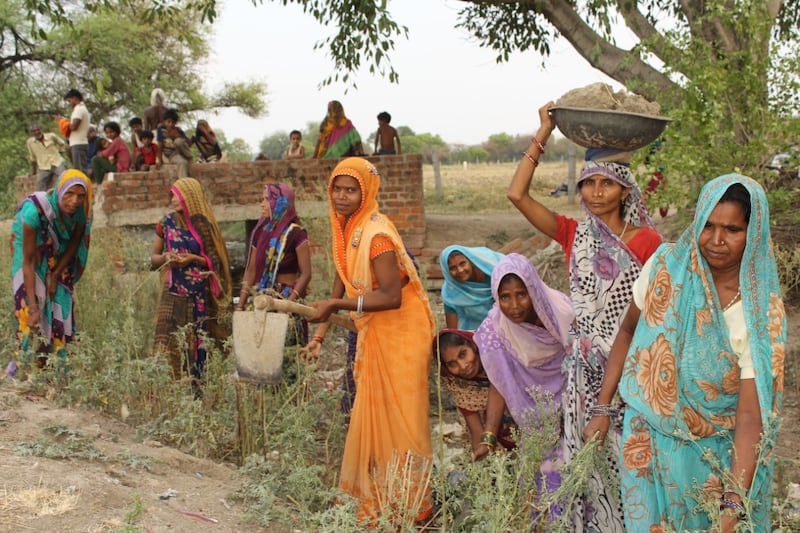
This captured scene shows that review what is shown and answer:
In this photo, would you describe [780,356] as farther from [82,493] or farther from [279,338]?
[82,493]

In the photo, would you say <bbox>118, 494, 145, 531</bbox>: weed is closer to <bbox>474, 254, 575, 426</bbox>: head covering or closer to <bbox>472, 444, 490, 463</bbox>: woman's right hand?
<bbox>472, 444, 490, 463</bbox>: woman's right hand

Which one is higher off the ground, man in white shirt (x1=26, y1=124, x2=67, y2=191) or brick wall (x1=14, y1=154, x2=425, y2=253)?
man in white shirt (x1=26, y1=124, x2=67, y2=191)

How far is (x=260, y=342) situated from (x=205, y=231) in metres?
2.12

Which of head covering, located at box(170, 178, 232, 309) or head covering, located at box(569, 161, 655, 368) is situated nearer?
head covering, located at box(569, 161, 655, 368)

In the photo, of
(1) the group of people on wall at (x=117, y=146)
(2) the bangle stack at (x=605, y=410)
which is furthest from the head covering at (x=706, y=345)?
(1) the group of people on wall at (x=117, y=146)

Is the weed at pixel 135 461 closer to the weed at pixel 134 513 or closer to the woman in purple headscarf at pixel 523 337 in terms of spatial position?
the weed at pixel 134 513

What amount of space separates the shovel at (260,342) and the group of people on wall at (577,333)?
20 centimetres

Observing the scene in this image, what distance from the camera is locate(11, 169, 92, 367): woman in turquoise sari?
4.99 m

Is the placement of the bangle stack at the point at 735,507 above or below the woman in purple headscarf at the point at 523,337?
below

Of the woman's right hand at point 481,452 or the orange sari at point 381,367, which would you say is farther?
the orange sari at point 381,367

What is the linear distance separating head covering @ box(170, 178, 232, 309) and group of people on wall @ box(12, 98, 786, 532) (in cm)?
10

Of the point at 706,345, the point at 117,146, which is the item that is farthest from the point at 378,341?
the point at 117,146

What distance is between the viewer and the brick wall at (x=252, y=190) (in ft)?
33.8

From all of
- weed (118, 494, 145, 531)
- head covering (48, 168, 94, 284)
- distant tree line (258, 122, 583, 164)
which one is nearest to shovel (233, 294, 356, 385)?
weed (118, 494, 145, 531)
